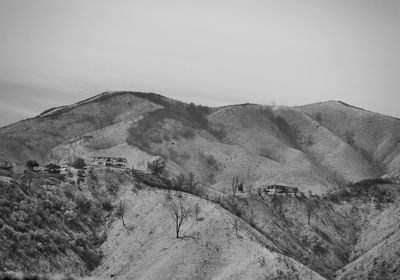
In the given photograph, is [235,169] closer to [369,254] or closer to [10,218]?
[369,254]

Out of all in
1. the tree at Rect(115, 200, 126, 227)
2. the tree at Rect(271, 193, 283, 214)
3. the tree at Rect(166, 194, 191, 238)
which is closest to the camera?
the tree at Rect(166, 194, 191, 238)

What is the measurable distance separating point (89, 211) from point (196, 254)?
2714 centimetres

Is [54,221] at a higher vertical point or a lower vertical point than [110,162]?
lower

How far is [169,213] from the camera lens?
99375 millimetres

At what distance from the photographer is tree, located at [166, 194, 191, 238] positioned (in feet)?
305

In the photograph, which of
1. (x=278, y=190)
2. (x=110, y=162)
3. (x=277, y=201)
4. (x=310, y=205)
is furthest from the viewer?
(x=110, y=162)

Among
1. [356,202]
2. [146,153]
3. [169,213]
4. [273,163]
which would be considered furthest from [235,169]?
[169,213]

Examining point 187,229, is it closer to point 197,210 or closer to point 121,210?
point 197,210

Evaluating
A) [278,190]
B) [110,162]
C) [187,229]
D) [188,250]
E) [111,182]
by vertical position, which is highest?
[110,162]

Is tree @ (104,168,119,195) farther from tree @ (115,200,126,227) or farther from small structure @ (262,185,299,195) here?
small structure @ (262,185,299,195)

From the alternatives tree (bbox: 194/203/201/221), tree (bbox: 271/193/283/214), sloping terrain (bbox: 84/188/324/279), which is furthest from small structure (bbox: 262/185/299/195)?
tree (bbox: 194/203/201/221)

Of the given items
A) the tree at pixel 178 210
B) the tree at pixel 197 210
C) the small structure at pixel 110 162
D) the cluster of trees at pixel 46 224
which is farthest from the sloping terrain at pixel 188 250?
the small structure at pixel 110 162

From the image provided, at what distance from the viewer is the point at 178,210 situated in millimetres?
99688

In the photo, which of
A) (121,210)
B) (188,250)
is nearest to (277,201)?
(121,210)
